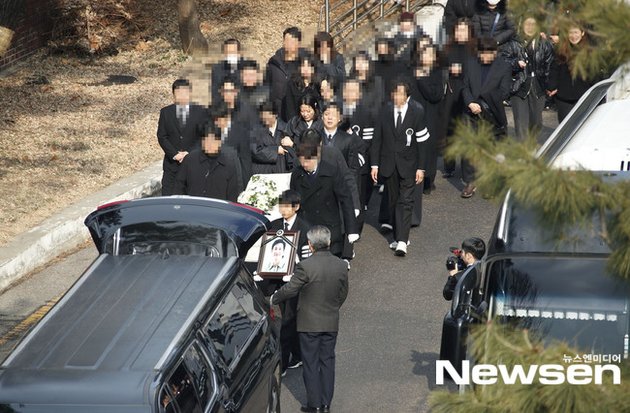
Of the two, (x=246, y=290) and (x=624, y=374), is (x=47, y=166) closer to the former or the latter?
(x=246, y=290)

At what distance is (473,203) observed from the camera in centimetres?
1412

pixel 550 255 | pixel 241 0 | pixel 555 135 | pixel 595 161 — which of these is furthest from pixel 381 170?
pixel 241 0

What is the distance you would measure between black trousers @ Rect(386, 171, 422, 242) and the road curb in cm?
319

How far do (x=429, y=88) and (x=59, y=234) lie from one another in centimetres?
496

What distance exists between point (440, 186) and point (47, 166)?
17.1 ft

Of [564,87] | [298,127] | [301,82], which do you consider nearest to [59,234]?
[298,127]

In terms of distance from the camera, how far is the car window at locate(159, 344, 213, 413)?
6570mm

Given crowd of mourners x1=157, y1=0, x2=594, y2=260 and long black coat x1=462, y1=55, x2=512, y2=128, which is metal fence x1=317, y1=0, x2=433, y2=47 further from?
long black coat x1=462, y1=55, x2=512, y2=128

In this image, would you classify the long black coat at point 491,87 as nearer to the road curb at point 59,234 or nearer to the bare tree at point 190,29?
the road curb at point 59,234

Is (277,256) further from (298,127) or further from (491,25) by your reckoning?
(491,25)

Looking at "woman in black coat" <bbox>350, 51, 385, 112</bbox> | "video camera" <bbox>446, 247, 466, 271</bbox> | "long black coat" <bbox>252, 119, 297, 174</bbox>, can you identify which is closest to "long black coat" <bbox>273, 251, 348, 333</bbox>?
"video camera" <bbox>446, 247, 466, 271</bbox>

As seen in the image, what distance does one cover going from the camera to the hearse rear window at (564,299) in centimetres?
725

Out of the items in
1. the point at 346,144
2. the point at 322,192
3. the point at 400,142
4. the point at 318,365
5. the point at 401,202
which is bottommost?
the point at 401,202

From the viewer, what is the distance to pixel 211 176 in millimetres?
10742
